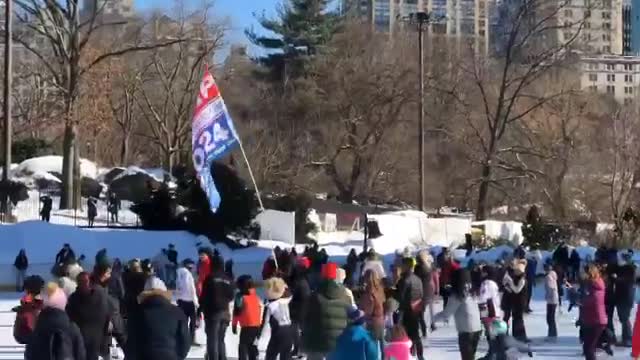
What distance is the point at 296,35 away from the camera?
2517 inches

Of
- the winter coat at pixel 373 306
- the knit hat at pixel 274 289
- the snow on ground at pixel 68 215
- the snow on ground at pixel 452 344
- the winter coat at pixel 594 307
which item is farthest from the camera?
the snow on ground at pixel 68 215

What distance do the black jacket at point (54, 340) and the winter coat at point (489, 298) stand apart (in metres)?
5.67

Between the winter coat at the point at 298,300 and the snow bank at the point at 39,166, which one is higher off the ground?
the snow bank at the point at 39,166

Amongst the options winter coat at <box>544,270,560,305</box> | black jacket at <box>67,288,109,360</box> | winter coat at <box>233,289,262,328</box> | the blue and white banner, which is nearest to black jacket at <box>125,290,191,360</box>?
black jacket at <box>67,288,109,360</box>

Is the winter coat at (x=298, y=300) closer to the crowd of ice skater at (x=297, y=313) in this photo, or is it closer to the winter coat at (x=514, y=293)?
the crowd of ice skater at (x=297, y=313)

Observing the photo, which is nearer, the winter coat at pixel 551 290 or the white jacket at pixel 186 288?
the white jacket at pixel 186 288

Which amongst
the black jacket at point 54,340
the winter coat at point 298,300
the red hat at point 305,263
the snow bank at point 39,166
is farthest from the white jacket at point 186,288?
the snow bank at point 39,166

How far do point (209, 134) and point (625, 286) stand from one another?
14.9 m

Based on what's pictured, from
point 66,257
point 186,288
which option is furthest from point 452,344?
point 66,257

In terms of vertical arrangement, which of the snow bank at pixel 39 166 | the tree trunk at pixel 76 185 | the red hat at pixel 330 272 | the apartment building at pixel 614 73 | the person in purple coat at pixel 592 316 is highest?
the apartment building at pixel 614 73

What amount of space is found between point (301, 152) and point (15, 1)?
19946 millimetres

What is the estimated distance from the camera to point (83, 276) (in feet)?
34.1

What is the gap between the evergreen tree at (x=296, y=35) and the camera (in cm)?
6325

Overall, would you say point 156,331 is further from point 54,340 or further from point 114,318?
point 114,318
